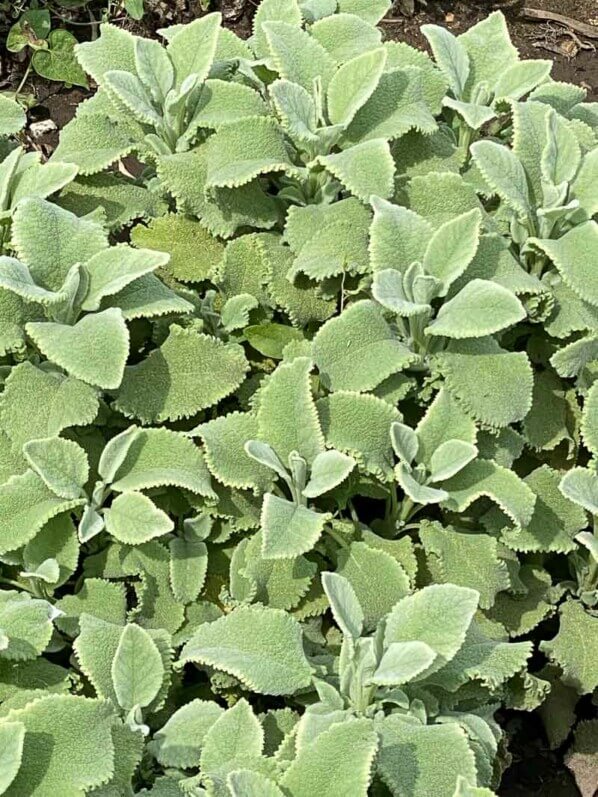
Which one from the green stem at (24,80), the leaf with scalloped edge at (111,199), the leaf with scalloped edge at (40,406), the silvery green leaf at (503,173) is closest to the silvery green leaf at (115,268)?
the leaf with scalloped edge at (40,406)

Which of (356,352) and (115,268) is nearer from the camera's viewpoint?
(115,268)

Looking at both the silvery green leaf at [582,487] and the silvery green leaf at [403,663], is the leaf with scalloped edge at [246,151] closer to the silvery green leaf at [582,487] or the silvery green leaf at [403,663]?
the silvery green leaf at [582,487]

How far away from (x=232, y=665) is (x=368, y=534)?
53cm

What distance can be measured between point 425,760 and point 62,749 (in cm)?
68

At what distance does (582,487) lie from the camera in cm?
234

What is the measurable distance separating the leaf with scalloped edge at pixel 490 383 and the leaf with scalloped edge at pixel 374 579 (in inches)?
15.6

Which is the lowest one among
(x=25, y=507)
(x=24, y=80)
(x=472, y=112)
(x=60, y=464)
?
(x=24, y=80)

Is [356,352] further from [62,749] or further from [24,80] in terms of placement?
[24,80]

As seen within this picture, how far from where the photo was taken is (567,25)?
5.09 metres

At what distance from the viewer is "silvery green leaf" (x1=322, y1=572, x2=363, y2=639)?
1.97 meters

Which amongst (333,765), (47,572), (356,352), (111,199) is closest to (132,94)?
(111,199)

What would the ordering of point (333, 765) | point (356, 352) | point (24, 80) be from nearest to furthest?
point (333, 765) < point (356, 352) < point (24, 80)

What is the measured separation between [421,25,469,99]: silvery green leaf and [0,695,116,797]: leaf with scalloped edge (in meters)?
1.88

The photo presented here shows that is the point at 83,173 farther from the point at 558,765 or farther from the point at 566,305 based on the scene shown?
the point at 558,765
